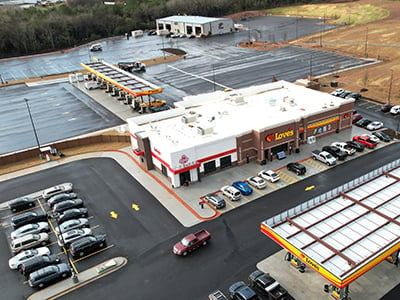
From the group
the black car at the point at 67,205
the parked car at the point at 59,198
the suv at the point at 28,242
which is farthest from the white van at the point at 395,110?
the suv at the point at 28,242

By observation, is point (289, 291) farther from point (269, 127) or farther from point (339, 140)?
point (339, 140)

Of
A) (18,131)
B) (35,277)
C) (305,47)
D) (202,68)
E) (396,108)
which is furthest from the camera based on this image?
(305,47)

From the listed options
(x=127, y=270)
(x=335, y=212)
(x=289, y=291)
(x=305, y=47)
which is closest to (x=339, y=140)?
(x=335, y=212)

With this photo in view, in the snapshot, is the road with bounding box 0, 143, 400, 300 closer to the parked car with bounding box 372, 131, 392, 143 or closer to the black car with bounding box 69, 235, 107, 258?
the black car with bounding box 69, 235, 107, 258

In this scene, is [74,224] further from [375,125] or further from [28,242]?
[375,125]

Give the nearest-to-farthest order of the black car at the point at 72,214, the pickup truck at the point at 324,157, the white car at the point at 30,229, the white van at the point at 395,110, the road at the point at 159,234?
1. the road at the point at 159,234
2. the white car at the point at 30,229
3. the black car at the point at 72,214
4. the pickup truck at the point at 324,157
5. the white van at the point at 395,110

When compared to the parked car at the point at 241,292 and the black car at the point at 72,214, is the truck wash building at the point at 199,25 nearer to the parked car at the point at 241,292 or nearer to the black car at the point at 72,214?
the black car at the point at 72,214

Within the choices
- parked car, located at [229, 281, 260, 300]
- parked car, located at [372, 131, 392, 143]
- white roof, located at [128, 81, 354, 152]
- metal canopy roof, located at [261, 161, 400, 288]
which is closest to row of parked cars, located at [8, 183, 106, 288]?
white roof, located at [128, 81, 354, 152]
